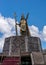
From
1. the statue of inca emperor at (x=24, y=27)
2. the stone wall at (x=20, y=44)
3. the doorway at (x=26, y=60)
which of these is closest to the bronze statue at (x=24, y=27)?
the statue of inca emperor at (x=24, y=27)

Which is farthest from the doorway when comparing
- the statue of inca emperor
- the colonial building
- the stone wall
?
the statue of inca emperor

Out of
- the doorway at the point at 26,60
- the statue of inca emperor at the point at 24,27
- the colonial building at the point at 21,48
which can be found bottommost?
the doorway at the point at 26,60

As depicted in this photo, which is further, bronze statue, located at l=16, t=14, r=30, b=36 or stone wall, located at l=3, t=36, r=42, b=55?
bronze statue, located at l=16, t=14, r=30, b=36

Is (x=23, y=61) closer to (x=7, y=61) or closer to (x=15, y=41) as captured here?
(x=7, y=61)

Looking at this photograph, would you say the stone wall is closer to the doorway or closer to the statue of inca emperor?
the statue of inca emperor

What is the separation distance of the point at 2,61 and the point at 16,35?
457 centimetres

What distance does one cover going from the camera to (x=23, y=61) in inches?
518

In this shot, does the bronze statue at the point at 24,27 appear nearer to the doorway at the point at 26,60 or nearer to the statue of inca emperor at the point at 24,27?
the statue of inca emperor at the point at 24,27

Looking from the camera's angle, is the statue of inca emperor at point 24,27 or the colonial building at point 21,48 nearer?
the colonial building at point 21,48

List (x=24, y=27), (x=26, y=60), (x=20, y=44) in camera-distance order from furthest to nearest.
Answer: (x=24, y=27), (x=20, y=44), (x=26, y=60)

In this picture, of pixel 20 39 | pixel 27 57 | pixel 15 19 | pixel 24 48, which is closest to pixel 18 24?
pixel 15 19

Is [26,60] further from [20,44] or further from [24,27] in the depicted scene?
[24,27]

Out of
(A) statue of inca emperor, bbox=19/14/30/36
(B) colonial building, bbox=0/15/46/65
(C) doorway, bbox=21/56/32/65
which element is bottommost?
(C) doorway, bbox=21/56/32/65

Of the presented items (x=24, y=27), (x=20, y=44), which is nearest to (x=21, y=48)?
(x=20, y=44)
